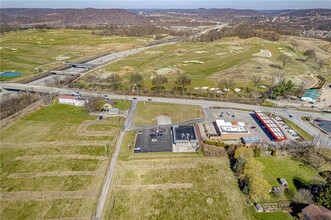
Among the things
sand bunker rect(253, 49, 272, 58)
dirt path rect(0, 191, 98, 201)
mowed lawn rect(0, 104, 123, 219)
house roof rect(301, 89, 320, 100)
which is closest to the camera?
mowed lawn rect(0, 104, 123, 219)

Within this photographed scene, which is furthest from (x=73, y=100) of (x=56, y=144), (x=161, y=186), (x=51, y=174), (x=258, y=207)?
(x=258, y=207)

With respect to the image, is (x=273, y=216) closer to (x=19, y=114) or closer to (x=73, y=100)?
(x=73, y=100)

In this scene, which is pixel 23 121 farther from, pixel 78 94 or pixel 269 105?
pixel 269 105

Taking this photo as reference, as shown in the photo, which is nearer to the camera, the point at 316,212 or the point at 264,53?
the point at 316,212

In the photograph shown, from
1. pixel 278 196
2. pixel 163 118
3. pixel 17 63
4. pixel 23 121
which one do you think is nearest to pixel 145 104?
pixel 163 118

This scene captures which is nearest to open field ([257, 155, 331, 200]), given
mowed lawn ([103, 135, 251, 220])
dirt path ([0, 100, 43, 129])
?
mowed lawn ([103, 135, 251, 220])

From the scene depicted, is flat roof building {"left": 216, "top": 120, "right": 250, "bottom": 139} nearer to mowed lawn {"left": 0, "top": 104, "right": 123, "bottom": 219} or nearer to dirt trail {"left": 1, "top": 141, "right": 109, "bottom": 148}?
mowed lawn {"left": 0, "top": 104, "right": 123, "bottom": 219}
